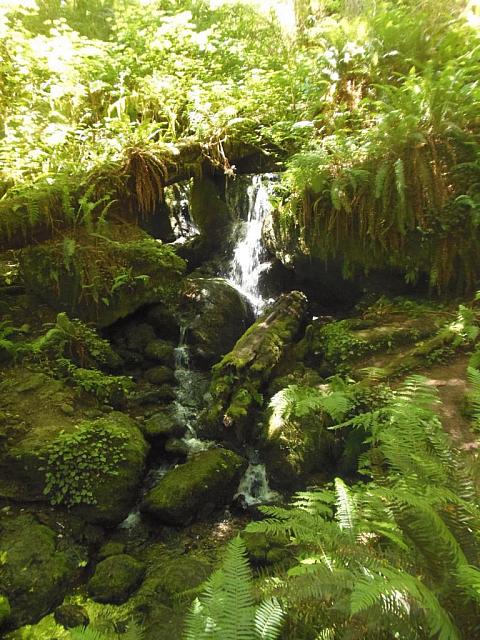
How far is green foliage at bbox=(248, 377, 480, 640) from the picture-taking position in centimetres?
154

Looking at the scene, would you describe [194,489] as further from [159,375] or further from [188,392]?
[159,375]

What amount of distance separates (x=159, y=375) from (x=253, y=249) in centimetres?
393

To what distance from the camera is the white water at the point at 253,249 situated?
8.47 metres

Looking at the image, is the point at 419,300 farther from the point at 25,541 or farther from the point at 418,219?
the point at 25,541

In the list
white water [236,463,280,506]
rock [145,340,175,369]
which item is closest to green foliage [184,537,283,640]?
→ white water [236,463,280,506]

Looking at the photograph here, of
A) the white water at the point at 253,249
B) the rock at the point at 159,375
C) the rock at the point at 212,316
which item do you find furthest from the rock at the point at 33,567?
the white water at the point at 253,249

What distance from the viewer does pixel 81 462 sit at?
161 inches

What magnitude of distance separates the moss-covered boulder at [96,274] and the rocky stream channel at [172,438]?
210 mm

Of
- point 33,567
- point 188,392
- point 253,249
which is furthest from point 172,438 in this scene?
point 253,249

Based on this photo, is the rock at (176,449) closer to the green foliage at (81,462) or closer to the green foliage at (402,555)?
the green foliage at (81,462)

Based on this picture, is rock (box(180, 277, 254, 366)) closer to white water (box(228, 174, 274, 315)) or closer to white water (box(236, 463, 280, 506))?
white water (box(228, 174, 274, 315))

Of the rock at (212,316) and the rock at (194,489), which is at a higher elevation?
the rock at (212,316)

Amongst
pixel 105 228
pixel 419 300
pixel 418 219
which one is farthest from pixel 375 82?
pixel 105 228

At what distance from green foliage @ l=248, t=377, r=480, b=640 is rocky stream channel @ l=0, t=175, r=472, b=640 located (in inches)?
44.1
